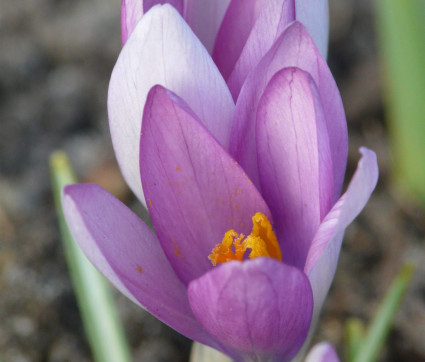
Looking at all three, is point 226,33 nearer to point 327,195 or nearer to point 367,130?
point 327,195

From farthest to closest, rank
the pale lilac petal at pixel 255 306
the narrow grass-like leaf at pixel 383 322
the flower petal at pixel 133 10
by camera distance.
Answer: the narrow grass-like leaf at pixel 383 322 < the flower petal at pixel 133 10 < the pale lilac petal at pixel 255 306

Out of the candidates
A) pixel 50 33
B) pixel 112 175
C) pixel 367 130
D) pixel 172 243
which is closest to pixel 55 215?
pixel 112 175

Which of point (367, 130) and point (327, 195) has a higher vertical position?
point (327, 195)

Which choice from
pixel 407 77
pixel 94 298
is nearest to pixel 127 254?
pixel 94 298

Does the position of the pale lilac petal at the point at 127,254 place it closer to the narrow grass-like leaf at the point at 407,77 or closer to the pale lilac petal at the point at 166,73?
the pale lilac petal at the point at 166,73

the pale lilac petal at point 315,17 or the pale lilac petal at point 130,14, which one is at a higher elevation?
the pale lilac petal at point 130,14

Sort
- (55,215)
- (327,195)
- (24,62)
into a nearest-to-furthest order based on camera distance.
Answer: (327,195)
(55,215)
(24,62)

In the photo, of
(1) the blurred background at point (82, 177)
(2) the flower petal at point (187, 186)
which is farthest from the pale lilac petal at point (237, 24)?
(1) the blurred background at point (82, 177)

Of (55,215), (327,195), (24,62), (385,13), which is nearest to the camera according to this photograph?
(327,195)
